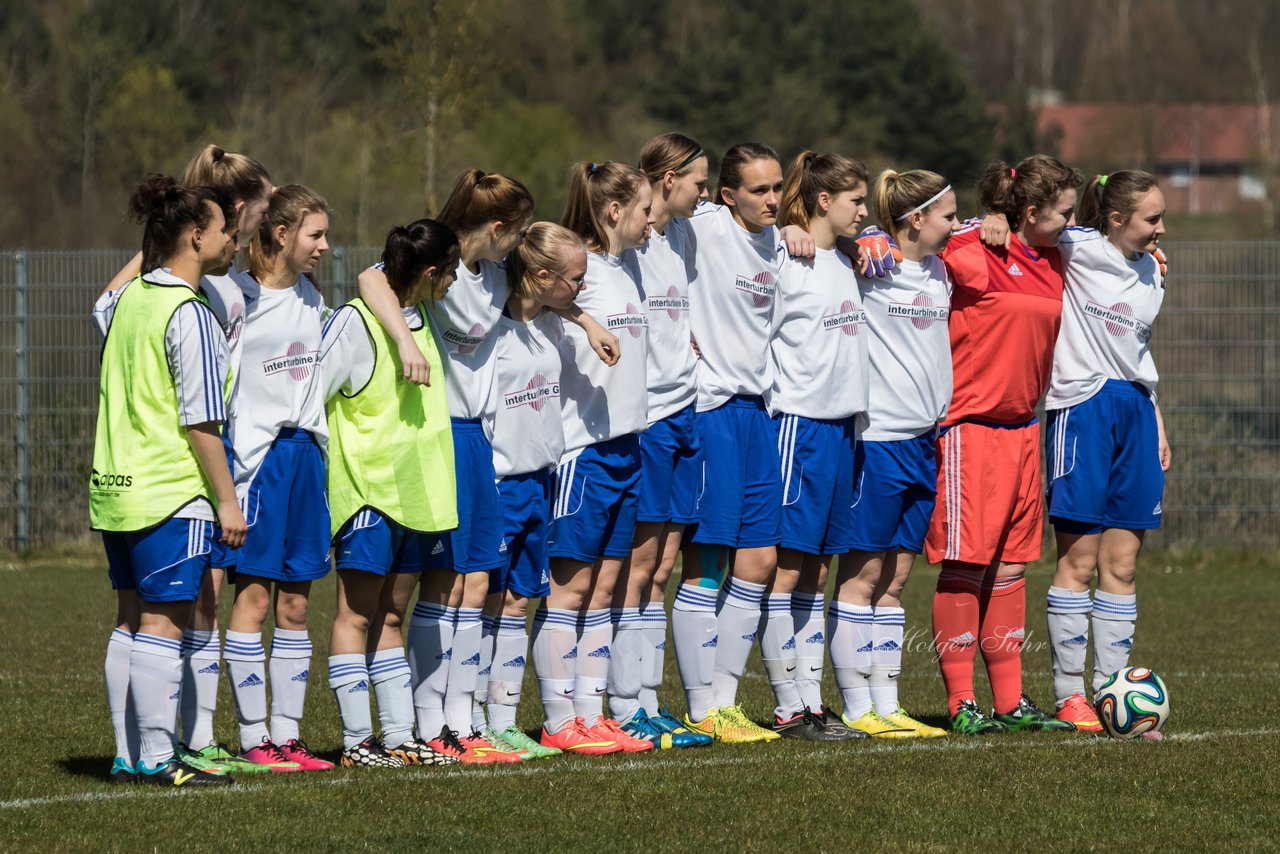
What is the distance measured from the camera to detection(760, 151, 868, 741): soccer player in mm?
7422

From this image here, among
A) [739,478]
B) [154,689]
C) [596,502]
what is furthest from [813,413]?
[154,689]

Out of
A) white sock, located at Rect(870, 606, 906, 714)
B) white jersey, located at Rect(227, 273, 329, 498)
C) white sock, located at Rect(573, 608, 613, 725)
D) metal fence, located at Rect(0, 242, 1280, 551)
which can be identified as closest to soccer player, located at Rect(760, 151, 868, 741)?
white sock, located at Rect(870, 606, 906, 714)

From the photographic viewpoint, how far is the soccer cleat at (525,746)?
6.96m

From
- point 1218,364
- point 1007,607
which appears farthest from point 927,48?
point 1007,607

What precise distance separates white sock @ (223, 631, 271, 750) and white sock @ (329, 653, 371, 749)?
26 centimetres

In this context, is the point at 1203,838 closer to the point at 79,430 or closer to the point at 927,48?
the point at 79,430

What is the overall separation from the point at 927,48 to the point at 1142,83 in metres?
21.3

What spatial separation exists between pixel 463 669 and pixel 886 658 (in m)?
1.92

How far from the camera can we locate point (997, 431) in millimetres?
7746

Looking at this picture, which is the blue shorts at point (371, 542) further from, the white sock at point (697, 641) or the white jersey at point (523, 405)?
the white sock at point (697, 641)

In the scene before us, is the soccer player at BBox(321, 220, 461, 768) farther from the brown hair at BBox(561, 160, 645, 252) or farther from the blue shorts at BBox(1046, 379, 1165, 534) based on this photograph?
the blue shorts at BBox(1046, 379, 1165, 534)

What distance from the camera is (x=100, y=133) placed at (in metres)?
40.2

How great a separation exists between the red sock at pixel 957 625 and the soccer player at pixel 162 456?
3.21 meters

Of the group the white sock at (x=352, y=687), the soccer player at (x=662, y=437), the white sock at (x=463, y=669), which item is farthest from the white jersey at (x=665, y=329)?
the white sock at (x=352, y=687)
